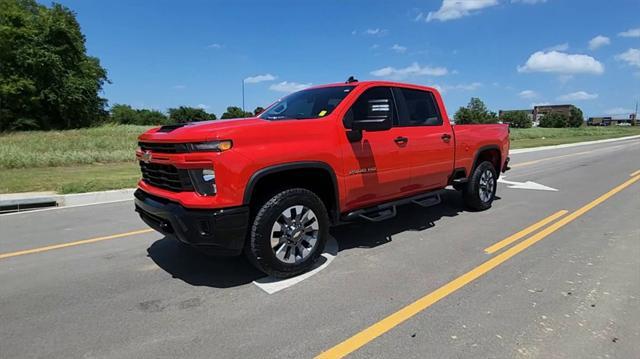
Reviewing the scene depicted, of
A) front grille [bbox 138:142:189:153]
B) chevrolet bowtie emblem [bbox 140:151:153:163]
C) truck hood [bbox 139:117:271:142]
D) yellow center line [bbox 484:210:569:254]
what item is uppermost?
truck hood [bbox 139:117:271:142]

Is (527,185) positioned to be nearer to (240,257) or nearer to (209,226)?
(240,257)

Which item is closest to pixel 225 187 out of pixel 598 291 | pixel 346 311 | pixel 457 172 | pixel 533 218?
pixel 346 311

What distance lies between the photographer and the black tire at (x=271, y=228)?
4066mm

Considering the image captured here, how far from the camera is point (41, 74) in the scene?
4825 cm

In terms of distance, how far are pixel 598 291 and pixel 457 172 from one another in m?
3.00

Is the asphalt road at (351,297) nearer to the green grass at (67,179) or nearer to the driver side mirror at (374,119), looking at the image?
the driver side mirror at (374,119)

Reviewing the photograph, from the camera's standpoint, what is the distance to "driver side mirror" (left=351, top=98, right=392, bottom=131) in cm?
457

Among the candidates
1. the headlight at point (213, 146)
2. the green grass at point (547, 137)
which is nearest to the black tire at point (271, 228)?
the headlight at point (213, 146)

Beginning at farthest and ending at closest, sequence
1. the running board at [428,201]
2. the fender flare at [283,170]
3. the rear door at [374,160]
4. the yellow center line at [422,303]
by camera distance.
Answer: the running board at [428,201]
the rear door at [374,160]
the fender flare at [283,170]
the yellow center line at [422,303]

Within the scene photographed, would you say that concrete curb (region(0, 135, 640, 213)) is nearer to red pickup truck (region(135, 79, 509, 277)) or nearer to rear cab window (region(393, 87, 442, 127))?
red pickup truck (region(135, 79, 509, 277))

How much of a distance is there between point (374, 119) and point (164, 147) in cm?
221

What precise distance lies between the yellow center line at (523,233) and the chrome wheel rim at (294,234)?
7.43 feet

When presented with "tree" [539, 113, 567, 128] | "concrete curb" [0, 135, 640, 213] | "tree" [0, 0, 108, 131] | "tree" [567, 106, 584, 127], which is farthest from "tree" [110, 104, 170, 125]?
"tree" [567, 106, 584, 127]

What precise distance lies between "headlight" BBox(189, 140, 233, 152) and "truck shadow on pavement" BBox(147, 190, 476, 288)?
4.51ft
